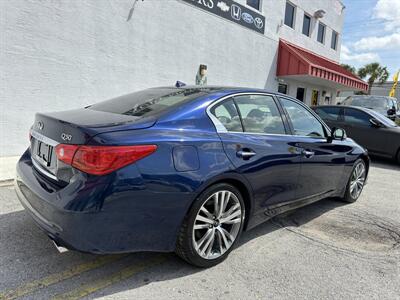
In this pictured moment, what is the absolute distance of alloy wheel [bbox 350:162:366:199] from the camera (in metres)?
4.71

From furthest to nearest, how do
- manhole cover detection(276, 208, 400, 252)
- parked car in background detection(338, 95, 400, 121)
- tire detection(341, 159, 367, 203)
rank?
parked car in background detection(338, 95, 400, 121)
tire detection(341, 159, 367, 203)
manhole cover detection(276, 208, 400, 252)

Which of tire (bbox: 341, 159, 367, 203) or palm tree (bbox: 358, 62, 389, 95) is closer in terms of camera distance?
tire (bbox: 341, 159, 367, 203)

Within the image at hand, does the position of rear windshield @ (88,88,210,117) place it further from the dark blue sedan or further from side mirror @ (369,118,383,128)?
side mirror @ (369,118,383,128)

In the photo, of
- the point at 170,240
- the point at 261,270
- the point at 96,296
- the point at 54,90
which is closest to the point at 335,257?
the point at 261,270

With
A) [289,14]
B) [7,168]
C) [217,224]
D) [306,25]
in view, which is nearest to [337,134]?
[217,224]

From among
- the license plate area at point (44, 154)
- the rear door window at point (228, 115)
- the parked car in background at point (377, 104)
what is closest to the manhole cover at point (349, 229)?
the rear door window at point (228, 115)

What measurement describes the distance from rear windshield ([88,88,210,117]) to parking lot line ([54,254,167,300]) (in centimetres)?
126

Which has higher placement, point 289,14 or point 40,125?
point 289,14

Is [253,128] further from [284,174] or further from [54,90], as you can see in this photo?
[54,90]

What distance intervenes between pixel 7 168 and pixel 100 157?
3.98 m

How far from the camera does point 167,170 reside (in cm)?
232

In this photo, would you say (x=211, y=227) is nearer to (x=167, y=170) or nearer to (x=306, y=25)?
(x=167, y=170)

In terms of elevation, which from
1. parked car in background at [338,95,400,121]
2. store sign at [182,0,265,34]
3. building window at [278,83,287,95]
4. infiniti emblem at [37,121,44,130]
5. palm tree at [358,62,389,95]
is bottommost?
infiniti emblem at [37,121,44,130]

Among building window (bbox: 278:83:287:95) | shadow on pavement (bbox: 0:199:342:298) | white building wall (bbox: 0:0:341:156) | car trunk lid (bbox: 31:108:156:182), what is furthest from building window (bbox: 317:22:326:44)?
car trunk lid (bbox: 31:108:156:182)
